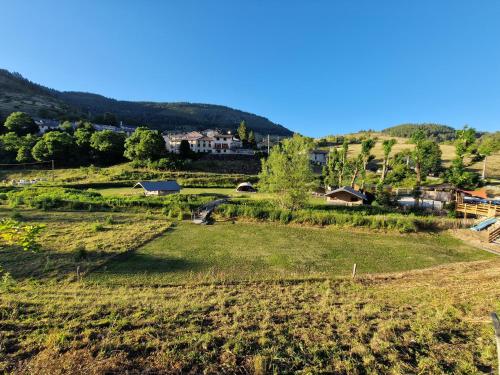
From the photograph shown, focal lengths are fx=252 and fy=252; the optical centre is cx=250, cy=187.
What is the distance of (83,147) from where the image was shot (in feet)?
232

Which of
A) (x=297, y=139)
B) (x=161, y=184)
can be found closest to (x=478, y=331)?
(x=297, y=139)

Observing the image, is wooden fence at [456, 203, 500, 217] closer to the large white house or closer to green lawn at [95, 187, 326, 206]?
green lawn at [95, 187, 326, 206]

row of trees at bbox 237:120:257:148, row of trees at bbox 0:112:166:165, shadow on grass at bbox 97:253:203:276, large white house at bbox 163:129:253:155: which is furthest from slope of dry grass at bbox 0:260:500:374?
row of trees at bbox 237:120:257:148

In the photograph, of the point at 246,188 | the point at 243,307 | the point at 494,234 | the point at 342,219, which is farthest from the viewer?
the point at 246,188

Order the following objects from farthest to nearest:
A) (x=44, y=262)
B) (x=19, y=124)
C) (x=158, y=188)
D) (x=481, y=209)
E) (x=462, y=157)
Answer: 1. (x=19, y=124)
2. (x=158, y=188)
3. (x=462, y=157)
4. (x=481, y=209)
5. (x=44, y=262)

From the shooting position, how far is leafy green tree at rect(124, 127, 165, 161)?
210 feet

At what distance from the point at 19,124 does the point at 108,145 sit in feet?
126

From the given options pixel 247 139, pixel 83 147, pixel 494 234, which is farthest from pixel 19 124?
pixel 494 234

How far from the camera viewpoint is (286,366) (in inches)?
270

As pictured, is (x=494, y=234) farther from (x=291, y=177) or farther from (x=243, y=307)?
(x=243, y=307)

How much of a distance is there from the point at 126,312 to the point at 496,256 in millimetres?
25433

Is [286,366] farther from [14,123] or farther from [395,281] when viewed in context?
[14,123]

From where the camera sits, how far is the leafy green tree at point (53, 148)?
209ft

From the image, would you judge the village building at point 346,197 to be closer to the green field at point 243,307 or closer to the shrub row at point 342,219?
the shrub row at point 342,219
